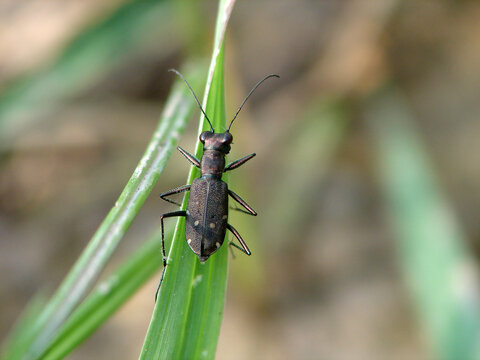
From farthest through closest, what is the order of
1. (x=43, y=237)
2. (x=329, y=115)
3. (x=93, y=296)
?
(x=43, y=237), (x=329, y=115), (x=93, y=296)

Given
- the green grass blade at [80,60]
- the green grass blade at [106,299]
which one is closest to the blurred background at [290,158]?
the green grass blade at [80,60]

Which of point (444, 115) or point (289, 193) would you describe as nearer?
point (289, 193)

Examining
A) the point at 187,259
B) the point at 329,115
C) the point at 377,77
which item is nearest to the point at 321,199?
the point at 329,115

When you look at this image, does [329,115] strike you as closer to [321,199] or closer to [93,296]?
[321,199]

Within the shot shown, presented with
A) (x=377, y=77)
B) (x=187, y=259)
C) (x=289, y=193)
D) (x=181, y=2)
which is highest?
(x=377, y=77)

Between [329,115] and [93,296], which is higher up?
[329,115]

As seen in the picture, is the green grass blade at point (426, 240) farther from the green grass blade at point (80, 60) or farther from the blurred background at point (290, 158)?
the green grass blade at point (80, 60)

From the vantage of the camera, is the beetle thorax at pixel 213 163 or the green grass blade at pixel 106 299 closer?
the green grass blade at pixel 106 299

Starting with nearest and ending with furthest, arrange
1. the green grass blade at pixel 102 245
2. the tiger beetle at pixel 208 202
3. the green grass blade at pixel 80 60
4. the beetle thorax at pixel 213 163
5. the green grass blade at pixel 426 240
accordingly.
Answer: the green grass blade at pixel 102 245, the tiger beetle at pixel 208 202, the beetle thorax at pixel 213 163, the green grass blade at pixel 426 240, the green grass blade at pixel 80 60
